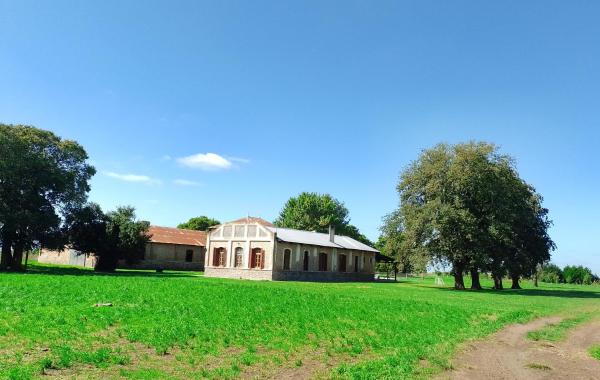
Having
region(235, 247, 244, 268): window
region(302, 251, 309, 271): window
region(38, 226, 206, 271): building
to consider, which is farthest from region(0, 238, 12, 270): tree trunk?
region(302, 251, 309, 271): window

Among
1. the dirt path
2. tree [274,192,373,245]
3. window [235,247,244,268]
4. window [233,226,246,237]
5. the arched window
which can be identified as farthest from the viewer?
tree [274,192,373,245]

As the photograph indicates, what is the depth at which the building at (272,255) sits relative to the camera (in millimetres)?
49344

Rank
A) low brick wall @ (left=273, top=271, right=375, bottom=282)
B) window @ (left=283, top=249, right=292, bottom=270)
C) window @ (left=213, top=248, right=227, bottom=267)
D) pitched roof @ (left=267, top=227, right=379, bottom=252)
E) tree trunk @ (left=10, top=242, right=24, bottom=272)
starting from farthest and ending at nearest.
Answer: window @ (left=213, top=248, right=227, bottom=267) < pitched roof @ (left=267, top=227, right=379, bottom=252) < window @ (left=283, top=249, right=292, bottom=270) < low brick wall @ (left=273, top=271, right=375, bottom=282) < tree trunk @ (left=10, top=242, right=24, bottom=272)

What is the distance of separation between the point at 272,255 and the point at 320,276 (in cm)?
707

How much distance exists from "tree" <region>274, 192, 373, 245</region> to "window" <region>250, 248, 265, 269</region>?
1665 inches

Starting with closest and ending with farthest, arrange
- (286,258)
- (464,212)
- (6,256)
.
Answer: (464,212), (6,256), (286,258)

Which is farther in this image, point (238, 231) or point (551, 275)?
point (551, 275)

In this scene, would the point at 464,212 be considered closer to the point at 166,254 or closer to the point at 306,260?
the point at 306,260

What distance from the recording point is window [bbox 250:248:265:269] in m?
49.8

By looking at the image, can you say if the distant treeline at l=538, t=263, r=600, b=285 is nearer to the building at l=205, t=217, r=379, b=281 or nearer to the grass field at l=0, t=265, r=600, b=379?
the building at l=205, t=217, r=379, b=281

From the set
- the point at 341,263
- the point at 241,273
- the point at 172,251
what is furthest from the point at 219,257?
the point at 172,251

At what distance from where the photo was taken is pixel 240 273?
5069cm

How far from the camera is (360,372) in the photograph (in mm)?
9297

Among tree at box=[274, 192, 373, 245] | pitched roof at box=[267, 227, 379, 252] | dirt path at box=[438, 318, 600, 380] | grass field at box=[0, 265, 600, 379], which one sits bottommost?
dirt path at box=[438, 318, 600, 380]
